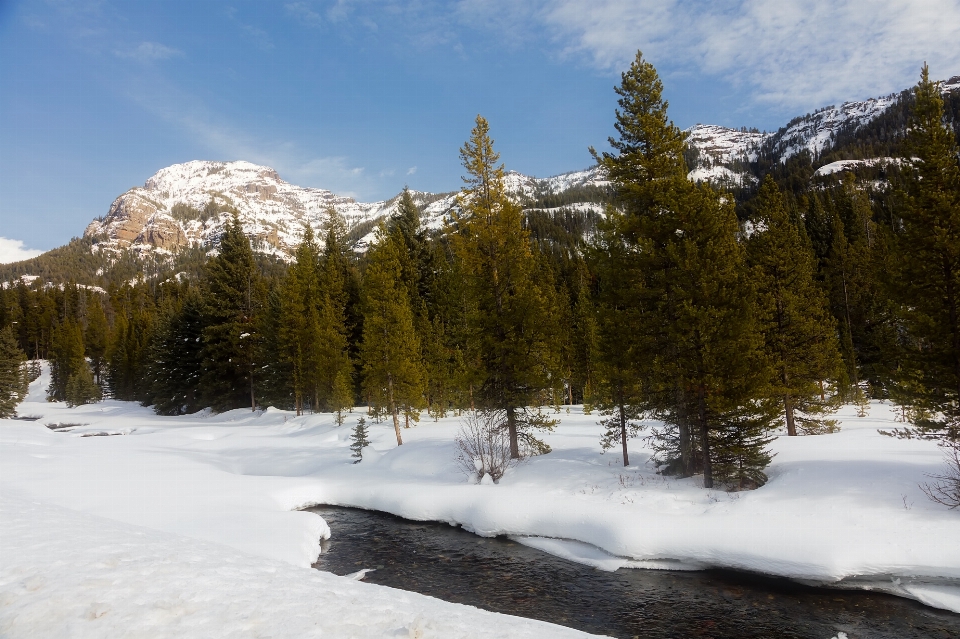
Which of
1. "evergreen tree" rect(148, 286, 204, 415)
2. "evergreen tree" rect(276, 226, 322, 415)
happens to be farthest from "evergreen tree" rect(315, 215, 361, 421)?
"evergreen tree" rect(148, 286, 204, 415)

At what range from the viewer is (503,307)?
21.2 m

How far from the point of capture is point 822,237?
67375mm

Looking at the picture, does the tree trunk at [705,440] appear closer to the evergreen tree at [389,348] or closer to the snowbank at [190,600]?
the snowbank at [190,600]

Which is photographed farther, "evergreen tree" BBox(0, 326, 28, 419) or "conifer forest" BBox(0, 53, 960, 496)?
"evergreen tree" BBox(0, 326, 28, 419)

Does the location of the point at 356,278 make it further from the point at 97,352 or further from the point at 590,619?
the point at 97,352

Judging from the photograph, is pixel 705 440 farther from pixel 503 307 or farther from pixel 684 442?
pixel 503 307

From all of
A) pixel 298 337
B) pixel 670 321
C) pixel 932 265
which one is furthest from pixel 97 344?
pixel 932 265

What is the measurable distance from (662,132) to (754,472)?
11.8m

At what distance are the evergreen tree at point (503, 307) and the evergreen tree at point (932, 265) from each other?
11.6 m

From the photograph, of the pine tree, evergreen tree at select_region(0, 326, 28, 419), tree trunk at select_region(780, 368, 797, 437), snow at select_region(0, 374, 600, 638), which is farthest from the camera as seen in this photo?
evergreen tree at select_region(0, 326, 28, 419)

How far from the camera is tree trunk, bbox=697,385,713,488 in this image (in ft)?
49.9

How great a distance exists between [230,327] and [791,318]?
47.0 metres

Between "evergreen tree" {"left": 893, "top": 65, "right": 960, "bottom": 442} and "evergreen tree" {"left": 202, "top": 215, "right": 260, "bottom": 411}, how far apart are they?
48065mm

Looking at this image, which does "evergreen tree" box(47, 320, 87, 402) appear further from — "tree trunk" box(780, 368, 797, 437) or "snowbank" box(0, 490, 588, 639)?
"tree trunk" box(780, 368, 797, 437)
